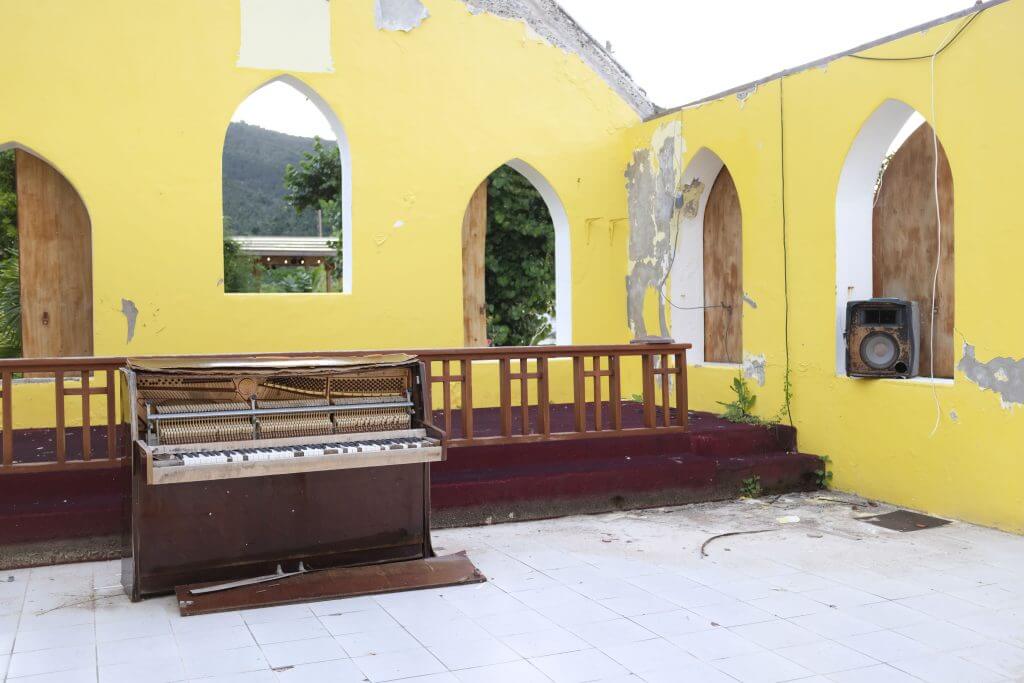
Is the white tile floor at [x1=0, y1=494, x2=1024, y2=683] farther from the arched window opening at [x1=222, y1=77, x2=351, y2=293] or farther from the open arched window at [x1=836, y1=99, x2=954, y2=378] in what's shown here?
the arched window opening at [x1=222, y1=77, x2=351, y2=293]

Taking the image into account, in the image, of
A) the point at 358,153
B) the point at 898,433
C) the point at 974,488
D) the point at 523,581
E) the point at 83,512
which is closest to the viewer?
the point at 523,581

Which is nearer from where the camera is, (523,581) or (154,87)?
(523,581)

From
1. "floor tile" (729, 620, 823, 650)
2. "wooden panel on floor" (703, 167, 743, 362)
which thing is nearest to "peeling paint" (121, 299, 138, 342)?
"wooden panel on floor" (703, 167, 743, 362)

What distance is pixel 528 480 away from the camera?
6.60 m

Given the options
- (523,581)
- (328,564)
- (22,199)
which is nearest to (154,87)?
(22,199)

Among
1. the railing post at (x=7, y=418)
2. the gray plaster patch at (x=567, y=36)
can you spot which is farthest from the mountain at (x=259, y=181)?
the railing post at (x=7, y=418)

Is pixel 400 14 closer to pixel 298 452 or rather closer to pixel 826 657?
pixel 298 452

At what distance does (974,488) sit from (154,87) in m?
6.92

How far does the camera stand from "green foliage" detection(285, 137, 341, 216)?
1966cm

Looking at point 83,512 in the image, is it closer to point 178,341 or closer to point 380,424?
point 380,424

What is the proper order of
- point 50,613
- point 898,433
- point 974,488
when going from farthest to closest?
1. point 898,433
2. point 974,488
3. point 50,613

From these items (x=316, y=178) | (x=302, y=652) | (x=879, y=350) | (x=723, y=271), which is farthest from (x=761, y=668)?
(x=316, y=178)

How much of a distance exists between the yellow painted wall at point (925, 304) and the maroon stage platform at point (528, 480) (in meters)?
0.56

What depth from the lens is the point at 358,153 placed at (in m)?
8.72
